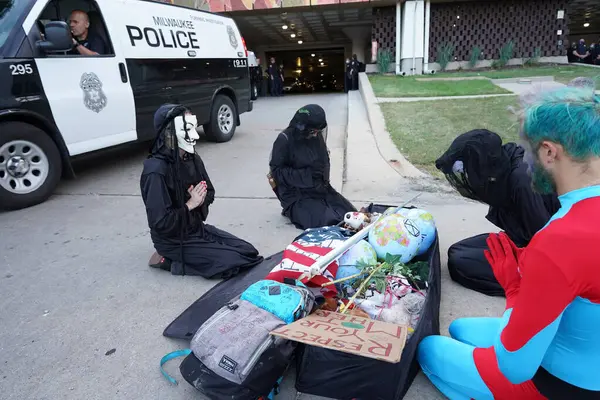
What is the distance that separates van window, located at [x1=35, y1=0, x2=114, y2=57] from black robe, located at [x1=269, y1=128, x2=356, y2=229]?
9.88 ft

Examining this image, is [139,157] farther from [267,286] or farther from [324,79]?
[324,79]

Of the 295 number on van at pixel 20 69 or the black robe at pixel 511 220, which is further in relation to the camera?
the 295 number on van at pixel 20 69

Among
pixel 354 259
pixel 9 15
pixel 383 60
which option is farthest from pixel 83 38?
pixel 383 60

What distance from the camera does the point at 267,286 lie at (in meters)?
2.44

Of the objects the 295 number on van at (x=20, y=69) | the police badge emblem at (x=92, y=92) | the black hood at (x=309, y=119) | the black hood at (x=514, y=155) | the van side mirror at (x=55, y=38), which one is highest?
Answer: the van side mirror at (x=55, y=38)

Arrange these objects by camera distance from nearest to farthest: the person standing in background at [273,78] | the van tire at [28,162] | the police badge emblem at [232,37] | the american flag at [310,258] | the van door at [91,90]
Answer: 1. the american flag at [310,258]
2. the van tire at [28,162]
3. the van door at [91,90]
4. the police badge emblem at [232,37]
5. the person standing in background at [273,78]

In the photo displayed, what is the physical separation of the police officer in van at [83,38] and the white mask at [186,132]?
321 centimetres

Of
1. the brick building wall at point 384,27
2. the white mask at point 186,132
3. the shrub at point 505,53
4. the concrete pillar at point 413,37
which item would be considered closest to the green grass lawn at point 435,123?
the white mask at point 186,132

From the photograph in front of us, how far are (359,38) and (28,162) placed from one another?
83.0 ft

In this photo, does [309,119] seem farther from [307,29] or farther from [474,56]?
[307,29]

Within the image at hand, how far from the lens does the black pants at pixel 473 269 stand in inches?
120

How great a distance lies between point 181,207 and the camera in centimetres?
341

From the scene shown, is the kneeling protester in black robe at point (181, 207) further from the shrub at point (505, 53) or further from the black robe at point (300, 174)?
the shrub at point (505, 53)

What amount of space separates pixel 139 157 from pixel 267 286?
20.1 ft
